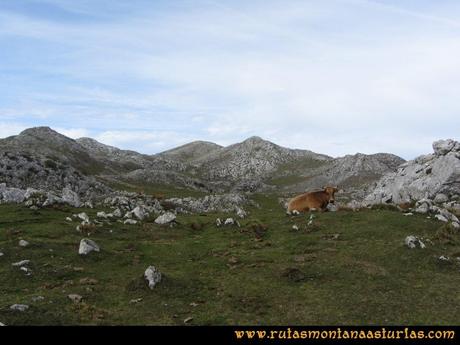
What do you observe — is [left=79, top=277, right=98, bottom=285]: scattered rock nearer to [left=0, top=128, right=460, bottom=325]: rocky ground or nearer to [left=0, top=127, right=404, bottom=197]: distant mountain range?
[left=0, top=128, right=460, bottom=325]: rocky ground

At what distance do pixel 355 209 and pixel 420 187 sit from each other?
13906 millimetres

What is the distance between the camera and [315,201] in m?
38.9

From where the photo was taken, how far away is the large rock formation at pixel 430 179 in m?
44.3

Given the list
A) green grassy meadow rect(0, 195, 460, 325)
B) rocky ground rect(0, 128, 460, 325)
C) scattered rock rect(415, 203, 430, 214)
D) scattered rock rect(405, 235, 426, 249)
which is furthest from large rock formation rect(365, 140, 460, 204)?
scattered rock rect(405, 235, 426, 249)

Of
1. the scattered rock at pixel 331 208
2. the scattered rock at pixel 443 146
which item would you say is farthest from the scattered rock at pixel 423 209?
the scattered rock at pixel 443 146

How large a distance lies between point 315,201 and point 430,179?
626 inches

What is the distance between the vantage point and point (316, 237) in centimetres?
2981

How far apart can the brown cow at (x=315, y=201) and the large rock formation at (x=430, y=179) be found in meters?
8.28

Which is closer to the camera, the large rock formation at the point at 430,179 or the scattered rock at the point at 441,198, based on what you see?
the scattered rock at the point at 441,198

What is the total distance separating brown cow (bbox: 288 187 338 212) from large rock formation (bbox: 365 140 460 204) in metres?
8.28

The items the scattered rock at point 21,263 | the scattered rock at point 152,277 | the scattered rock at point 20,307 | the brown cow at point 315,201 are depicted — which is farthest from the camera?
the brown cow at point 315,201

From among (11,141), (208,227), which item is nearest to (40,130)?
(11,141)

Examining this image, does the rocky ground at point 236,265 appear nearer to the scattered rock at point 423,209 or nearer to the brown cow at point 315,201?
the scattered rock at point 423,209
